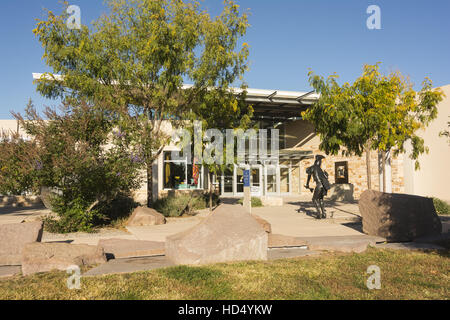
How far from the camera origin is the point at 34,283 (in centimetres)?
452

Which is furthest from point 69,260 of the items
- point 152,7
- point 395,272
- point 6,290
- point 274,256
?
point 152,7

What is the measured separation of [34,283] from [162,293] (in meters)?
1.78

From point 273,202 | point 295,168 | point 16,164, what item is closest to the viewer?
point 16,164

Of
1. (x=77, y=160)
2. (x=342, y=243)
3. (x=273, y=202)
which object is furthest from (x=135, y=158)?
(x=273, y=202)

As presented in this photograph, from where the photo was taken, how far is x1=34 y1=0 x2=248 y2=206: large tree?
36.6ft

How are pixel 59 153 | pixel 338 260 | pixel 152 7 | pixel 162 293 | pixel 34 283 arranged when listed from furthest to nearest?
pixel 152 7 → pixel 59 153 → pixel 338 260 → pixel 34 283 → pixel 162 293

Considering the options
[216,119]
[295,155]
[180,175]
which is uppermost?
[216,119]

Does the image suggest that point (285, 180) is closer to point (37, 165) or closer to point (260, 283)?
point (37, 165)

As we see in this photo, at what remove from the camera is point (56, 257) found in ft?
17.7

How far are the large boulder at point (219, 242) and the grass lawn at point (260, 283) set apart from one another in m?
0.26

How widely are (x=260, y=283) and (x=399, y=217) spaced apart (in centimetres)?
495

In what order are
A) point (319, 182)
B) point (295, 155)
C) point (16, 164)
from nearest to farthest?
point (16, 164) → point (319, 182) → point (295, 155)

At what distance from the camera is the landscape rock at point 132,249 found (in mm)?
6447
